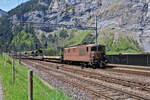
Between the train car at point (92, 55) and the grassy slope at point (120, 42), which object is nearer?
the train car at point (92, 55)

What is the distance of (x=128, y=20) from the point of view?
18850 cm

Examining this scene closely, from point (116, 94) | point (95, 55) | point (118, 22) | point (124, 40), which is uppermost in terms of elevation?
point (118, 22)

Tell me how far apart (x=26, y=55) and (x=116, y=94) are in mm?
62069

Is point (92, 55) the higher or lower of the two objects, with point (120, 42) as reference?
lower

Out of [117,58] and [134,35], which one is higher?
[134,35]

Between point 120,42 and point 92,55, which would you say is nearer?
point 92,55

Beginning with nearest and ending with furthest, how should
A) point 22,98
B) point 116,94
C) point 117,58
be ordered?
1. point 22,98
2. point 116,94
3. point 117,58

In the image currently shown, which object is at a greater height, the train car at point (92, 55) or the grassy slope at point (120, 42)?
the grassy slope at point (120, 42)

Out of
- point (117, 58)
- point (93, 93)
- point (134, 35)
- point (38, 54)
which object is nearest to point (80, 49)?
point (117, 58)

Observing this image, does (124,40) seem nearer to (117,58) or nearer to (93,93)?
(117,58)

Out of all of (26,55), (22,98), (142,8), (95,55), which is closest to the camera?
(22,98)

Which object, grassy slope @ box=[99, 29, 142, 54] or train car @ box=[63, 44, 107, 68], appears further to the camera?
grassy slope @ box=[99, 29, 142, 54]

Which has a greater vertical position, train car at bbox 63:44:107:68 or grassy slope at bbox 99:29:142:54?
grassy slope at bbox 99:29:142:54

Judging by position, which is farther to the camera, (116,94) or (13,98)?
(116,94)
